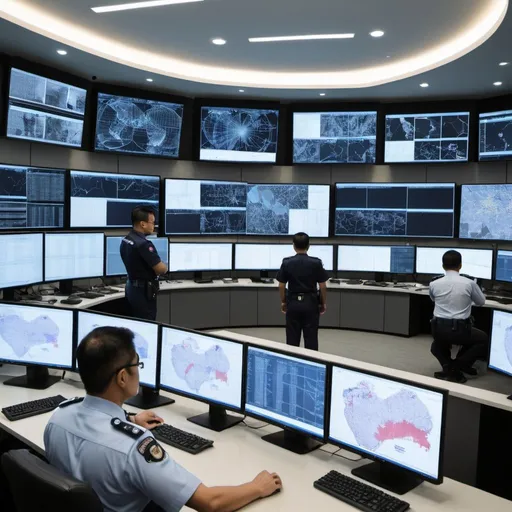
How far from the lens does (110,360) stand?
64.0 inches

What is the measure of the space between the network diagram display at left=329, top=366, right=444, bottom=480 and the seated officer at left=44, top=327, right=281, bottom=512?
32 cm

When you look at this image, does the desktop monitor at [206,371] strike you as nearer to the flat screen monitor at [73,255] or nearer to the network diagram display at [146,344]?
the network diagram display at [146,344]

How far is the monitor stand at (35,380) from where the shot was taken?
2.69 meters

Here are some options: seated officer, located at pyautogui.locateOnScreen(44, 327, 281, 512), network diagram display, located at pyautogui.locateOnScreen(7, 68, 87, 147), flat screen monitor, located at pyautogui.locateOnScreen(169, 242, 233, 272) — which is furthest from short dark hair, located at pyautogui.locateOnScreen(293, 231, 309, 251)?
seated officer, located at pyautogui.locateOnScreen(44, 327, 281, 512)

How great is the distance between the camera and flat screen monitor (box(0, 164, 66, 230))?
15.8ft

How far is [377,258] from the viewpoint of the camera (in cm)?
644

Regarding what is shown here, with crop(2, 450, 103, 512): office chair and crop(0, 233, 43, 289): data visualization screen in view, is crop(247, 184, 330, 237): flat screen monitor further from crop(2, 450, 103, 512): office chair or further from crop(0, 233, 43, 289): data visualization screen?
crop(2, 450, 103, 512): office chair

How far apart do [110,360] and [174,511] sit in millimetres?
458

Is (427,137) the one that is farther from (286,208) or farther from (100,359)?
(100,359)

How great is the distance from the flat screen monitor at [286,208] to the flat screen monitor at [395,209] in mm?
241

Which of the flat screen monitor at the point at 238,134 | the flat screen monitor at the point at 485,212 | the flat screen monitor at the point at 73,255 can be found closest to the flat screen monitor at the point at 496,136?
the flat screen monitor at the point at 485,212

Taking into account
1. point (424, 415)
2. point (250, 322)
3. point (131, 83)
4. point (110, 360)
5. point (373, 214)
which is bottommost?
point (250, 322)

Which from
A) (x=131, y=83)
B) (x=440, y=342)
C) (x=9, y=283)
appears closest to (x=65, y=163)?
(x=131, y=83)

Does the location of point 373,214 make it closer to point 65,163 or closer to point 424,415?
point 65,163
